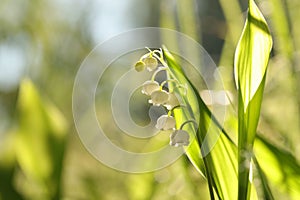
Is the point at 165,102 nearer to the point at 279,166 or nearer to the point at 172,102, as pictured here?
the point at 172,102

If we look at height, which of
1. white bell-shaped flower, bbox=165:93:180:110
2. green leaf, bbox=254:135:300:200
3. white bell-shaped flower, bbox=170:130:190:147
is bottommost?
green leaf, bbox=254:135:300:200

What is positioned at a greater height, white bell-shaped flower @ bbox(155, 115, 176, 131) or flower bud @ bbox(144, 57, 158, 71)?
flower bud @ bbox(144, 57, 158, 71)

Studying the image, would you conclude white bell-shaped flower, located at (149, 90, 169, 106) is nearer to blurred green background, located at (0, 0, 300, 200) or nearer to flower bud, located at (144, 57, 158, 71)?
flower bud, located at (144, 57, 158, 71)

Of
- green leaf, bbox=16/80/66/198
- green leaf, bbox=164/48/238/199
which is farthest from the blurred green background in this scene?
green leaf, bbox=164/48/238/199

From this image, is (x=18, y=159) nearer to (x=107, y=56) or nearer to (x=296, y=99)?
(x=296, y=99)

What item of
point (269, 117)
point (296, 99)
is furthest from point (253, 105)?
point (269, 117)

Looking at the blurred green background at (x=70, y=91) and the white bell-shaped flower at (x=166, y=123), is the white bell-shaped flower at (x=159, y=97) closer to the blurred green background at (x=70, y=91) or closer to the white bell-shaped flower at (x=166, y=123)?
the white bell-shaped flower at (x=166, y=123)
